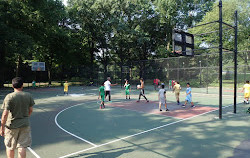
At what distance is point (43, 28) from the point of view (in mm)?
28125

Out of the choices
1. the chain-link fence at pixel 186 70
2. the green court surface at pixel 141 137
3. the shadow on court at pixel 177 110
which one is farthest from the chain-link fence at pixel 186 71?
the green court surface at pixel 141 137

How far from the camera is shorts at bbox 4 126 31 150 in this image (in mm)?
3818

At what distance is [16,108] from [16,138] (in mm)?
650

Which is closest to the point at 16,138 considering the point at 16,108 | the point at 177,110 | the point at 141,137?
the point at 16,108

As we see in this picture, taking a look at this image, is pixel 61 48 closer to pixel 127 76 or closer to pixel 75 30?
pixel 75 30

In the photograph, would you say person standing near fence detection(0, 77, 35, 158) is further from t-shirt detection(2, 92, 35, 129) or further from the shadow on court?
the shadow on court

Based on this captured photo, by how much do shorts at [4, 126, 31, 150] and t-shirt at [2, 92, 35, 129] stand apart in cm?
12

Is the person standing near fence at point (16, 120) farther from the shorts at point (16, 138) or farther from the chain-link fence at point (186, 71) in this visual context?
the chain-link fence at point (186, 71)

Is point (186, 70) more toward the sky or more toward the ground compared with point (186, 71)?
more toward the sky

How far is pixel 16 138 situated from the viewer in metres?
3.85

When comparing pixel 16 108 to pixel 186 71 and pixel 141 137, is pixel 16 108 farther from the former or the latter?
pixel 186 71

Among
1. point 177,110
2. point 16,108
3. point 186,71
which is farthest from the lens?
point 186,71

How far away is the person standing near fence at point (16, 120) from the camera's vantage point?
3730mm

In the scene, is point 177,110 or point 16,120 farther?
point 177,110
